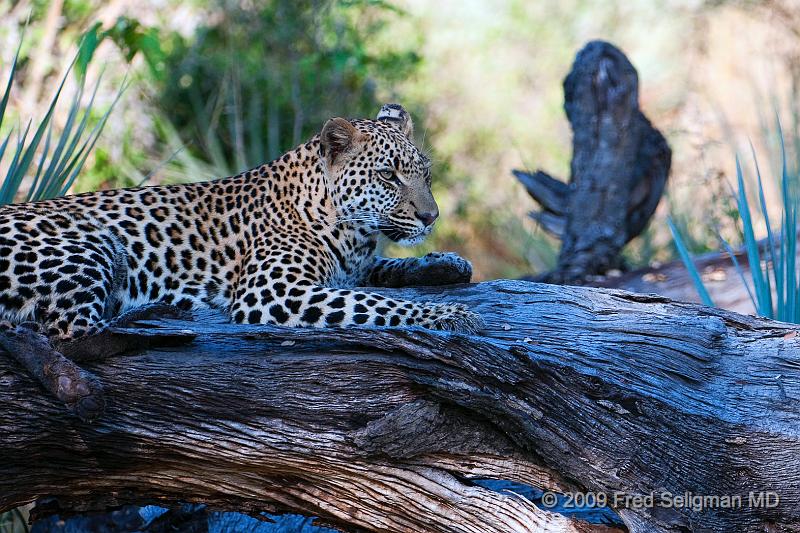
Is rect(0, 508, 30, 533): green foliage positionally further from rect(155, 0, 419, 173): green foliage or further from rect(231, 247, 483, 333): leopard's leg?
rect(155, 0, 419, 173): green foliage

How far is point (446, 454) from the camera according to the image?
4781mm

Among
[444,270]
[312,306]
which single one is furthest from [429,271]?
[312,306]

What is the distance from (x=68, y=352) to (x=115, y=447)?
0.47 meters

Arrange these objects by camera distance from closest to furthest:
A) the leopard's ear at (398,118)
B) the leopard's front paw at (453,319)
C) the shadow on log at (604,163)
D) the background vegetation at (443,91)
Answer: the leopard's front paw at (453,319) → the leopard's ear at (398,118) → the shadow on log at (604,163) → the background vegetation at (443,91)

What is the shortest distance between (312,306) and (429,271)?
92 cm

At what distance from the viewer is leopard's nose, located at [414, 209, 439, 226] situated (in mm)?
6625

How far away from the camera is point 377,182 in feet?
22.0

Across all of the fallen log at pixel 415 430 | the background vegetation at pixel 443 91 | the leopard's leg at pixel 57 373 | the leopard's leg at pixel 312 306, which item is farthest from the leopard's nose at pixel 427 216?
the leopard's leg at pixel 57 373

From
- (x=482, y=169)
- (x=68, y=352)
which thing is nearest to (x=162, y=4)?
(x=482, y=169)

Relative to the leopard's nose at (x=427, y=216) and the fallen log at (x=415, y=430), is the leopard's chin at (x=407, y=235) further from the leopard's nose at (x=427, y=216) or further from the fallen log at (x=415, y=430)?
the fallen log at (x=415, y=430)

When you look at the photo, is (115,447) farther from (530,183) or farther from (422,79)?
(422,79)

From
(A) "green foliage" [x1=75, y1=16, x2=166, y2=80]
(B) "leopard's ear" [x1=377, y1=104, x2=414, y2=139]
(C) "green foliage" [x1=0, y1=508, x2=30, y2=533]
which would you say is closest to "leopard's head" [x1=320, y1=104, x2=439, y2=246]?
(B) "leopard's ear" [x1=377, y1=104, x2=414, y2=139]

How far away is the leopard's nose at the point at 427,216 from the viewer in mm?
6625

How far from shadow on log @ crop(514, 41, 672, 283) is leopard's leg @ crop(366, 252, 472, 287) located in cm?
377
